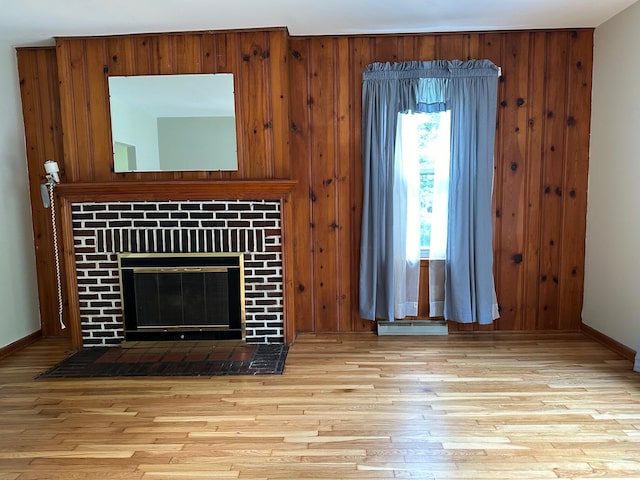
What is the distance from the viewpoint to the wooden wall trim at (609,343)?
9.64 ft

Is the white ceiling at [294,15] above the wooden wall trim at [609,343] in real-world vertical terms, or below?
above

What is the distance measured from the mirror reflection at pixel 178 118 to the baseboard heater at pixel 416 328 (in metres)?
1.77

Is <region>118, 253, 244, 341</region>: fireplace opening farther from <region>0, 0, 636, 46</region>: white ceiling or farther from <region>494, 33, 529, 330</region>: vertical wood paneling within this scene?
<region>494, 33, 529, 330</region>: vertical wood paneling

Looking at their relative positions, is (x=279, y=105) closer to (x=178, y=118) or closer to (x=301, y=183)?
(x=301, y=183)

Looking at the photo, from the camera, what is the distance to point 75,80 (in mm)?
3250

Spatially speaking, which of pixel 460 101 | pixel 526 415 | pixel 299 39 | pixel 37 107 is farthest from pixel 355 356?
pixel 37 107

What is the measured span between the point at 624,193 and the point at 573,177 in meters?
0.47

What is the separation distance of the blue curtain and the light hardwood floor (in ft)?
1.76

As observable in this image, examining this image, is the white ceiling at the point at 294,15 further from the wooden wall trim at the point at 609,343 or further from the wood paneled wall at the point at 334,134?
the wooden wall trim at the point at 609,343

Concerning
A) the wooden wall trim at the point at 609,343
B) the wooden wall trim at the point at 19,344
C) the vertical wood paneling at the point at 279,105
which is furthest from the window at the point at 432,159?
the wooden wall trim at the point at 19,344

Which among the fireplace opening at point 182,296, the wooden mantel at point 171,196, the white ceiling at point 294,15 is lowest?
the fireplace opening at point 182,296

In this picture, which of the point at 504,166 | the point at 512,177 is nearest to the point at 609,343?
the point at 512,177

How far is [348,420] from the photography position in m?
2.27

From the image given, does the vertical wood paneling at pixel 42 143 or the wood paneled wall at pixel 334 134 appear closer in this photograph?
the wood paneled wall at pixel 334 134
